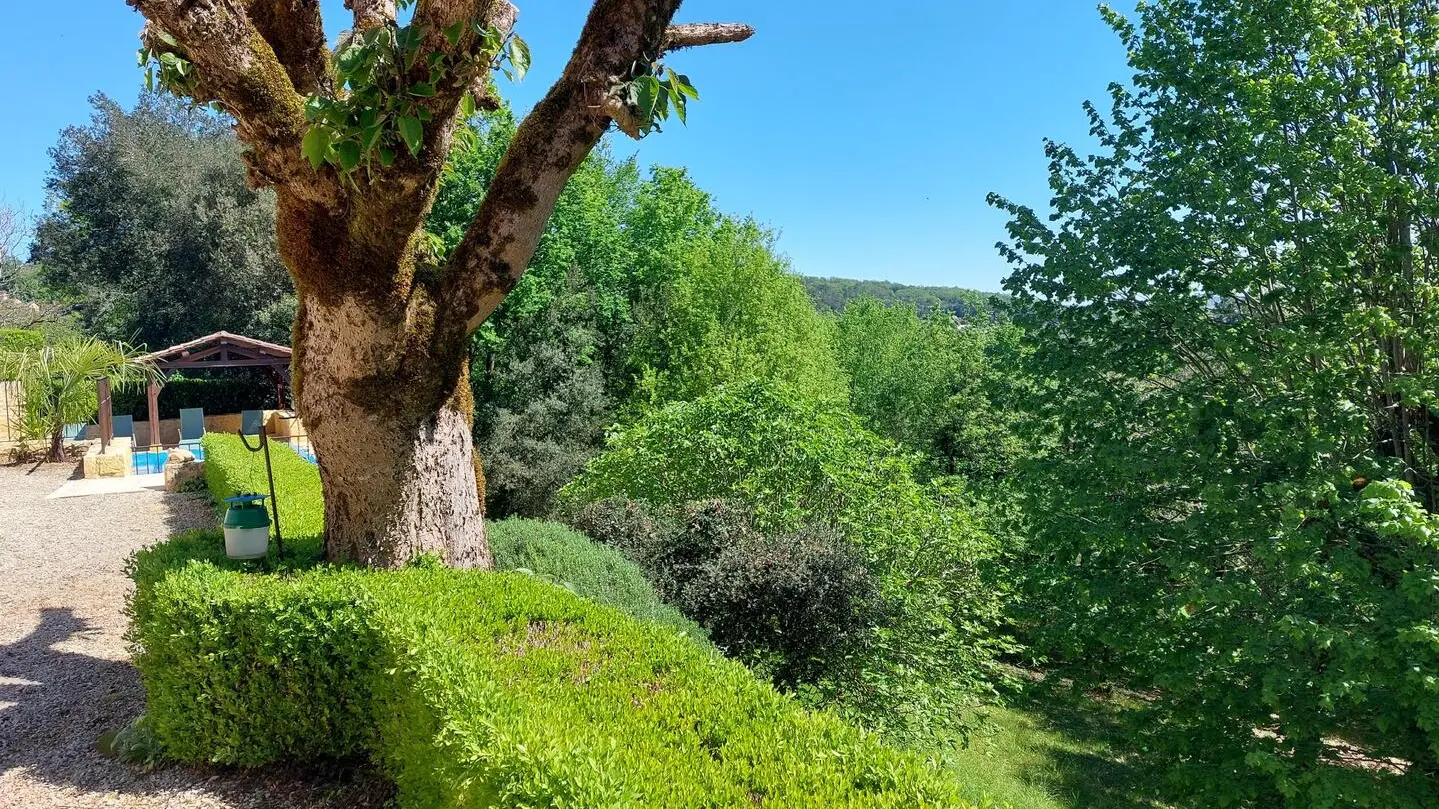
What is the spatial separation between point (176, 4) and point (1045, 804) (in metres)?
10.2

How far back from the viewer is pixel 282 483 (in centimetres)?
898

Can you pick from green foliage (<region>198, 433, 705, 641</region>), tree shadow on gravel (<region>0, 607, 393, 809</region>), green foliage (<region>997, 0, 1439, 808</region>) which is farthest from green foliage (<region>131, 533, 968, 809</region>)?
green foliage (<region>997, 0, 1439, 808</region>)

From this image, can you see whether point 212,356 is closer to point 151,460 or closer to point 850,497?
point 151,460

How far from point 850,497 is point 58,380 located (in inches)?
637

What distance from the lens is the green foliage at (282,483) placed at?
6.14m

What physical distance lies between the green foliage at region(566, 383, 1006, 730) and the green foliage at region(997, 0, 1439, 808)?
2.98 feet

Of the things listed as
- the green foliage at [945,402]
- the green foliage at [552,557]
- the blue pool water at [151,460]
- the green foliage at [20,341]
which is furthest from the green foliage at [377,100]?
the green foliage at [20,341]

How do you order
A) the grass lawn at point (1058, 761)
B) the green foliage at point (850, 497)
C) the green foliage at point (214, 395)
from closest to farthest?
the green foliage at point (850, 497) < the grass lawn at point (1058, 761) < the green foliage at point (214, 395)

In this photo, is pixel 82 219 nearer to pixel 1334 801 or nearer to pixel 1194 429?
pixel 1194 429

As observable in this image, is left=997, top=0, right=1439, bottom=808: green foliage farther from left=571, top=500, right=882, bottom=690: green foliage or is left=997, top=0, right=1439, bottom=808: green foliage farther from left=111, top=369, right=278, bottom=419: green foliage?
left=111, top=369, right=278, bottom=419: green foliage

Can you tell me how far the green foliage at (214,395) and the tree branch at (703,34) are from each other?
2398 cm

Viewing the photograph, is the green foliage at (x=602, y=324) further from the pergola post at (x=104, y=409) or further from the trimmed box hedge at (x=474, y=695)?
the trimmed box hedge at (x=474, y=695)

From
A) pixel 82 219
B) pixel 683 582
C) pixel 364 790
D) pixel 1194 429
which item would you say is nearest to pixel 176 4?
pixel 364 790

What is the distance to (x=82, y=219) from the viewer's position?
24625 mm
